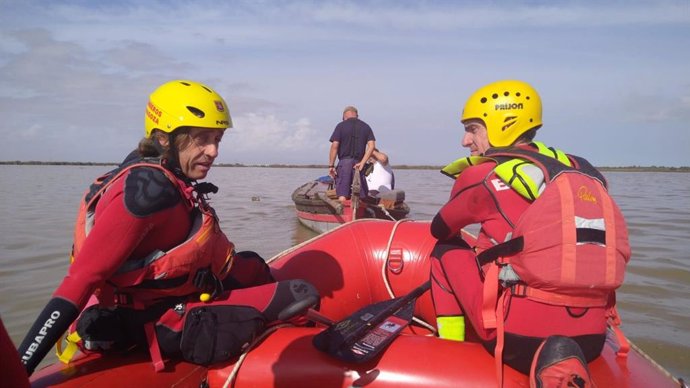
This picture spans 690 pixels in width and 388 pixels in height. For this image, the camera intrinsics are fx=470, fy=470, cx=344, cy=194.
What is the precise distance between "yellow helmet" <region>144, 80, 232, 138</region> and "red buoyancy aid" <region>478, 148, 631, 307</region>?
1.50m

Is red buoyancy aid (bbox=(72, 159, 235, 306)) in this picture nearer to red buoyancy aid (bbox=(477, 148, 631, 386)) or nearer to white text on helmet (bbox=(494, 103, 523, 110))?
red buoyancy aid (bbox=(477, 148, 631, 386))

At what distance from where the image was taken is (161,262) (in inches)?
76.8

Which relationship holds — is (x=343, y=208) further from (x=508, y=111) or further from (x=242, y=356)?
(x=242, y=356)

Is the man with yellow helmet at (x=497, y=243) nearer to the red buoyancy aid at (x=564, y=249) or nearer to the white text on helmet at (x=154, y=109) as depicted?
the red buoyancy aid at (x=564, y=249)

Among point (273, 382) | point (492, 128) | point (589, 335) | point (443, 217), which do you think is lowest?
point (273, 382)

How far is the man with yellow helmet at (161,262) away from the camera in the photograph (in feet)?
5.66

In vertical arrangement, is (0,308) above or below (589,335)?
below

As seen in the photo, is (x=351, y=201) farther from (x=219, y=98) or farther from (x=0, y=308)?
(x=219, y=98)

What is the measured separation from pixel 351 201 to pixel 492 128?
18.2ft

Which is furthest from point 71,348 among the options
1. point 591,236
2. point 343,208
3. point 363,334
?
point 343,208

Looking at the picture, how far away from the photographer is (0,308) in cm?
450

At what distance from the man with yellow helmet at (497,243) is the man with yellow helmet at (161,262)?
2.56ft

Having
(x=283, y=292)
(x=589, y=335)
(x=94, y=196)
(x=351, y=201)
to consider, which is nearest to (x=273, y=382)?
(x=283, y=292)

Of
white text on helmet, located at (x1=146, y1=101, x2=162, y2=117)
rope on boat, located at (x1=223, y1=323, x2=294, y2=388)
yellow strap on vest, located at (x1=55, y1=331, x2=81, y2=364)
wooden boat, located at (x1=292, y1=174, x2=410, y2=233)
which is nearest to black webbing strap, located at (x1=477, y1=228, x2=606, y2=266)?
rope on boat, located at (x1=223, y1=323, x2=294, y2=388)
